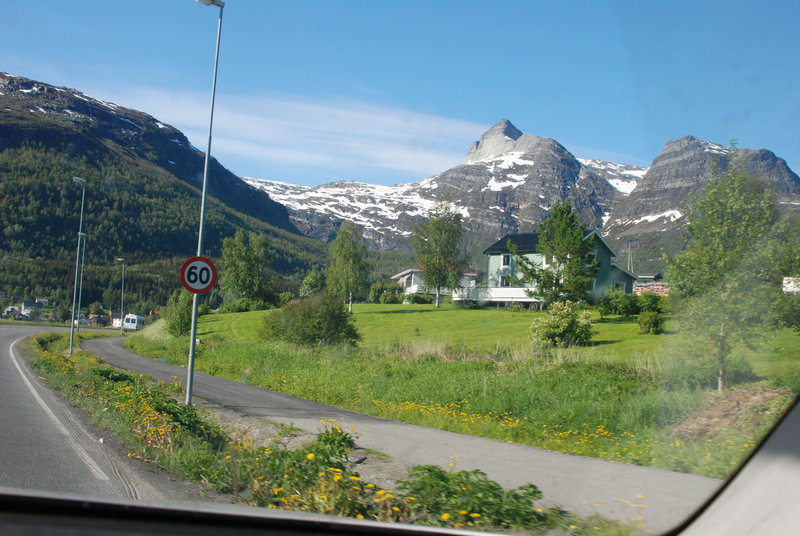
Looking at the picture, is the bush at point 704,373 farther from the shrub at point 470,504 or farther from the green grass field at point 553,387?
the shrub at point 470,504

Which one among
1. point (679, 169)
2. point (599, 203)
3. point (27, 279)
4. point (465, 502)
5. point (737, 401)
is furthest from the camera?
point (599, 203)

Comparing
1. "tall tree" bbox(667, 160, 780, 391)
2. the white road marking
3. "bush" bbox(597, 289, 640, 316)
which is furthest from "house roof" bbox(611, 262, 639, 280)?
the white road marking

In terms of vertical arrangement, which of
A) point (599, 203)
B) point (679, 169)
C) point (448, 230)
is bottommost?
point (679, 169)

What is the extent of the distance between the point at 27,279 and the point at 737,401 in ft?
204

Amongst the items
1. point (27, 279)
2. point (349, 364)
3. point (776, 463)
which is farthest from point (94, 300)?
point (776, 463)

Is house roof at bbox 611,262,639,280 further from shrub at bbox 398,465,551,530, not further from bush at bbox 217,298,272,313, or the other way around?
shrub at bbox 398,465,551,530

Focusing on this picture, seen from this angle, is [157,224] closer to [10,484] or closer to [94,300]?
[94,300]

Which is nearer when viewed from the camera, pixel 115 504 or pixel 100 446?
pixel 115 504

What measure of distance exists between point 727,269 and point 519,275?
48.4 meters

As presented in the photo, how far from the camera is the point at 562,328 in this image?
26891mm

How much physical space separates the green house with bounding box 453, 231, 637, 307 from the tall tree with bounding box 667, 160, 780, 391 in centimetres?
3519

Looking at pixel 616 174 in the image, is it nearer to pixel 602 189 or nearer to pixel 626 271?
pixel 602 189

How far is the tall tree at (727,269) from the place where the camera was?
25.5 feet

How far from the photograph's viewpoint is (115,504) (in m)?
3.97
